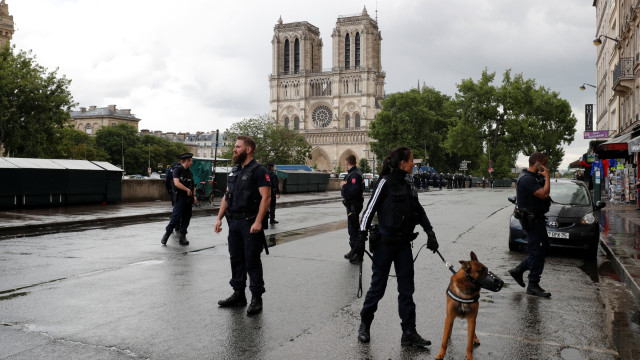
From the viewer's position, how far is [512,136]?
6009cm

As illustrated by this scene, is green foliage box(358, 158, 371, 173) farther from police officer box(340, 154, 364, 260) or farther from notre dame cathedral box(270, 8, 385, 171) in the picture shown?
police officer box(340, 154, 364, 260)

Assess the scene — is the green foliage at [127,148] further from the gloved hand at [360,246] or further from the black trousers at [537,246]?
the gloved hand at [360,246]

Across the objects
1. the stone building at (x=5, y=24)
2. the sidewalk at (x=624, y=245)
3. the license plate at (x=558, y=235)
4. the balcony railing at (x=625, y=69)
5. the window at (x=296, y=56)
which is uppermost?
the window at (x=296, y=56)

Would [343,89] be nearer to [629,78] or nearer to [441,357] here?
[629,78]

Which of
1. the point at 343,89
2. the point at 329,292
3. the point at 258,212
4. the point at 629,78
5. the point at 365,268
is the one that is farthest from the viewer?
the point at 343,89

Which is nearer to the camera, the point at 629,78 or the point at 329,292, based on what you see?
the point at 329,292

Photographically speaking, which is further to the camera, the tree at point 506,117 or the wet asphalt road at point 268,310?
the tree at point 506,117

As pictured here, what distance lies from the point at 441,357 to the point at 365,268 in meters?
3.84

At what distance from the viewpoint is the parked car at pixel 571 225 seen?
917cm

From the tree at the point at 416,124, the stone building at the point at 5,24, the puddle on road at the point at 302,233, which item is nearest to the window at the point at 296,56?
the tree at the point at 416,124

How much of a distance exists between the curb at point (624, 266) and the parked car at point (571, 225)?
386 mm

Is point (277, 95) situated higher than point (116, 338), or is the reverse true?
point (277, 95)

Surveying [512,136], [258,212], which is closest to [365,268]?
[258,212]

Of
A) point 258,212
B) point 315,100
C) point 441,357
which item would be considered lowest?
point 441,357
